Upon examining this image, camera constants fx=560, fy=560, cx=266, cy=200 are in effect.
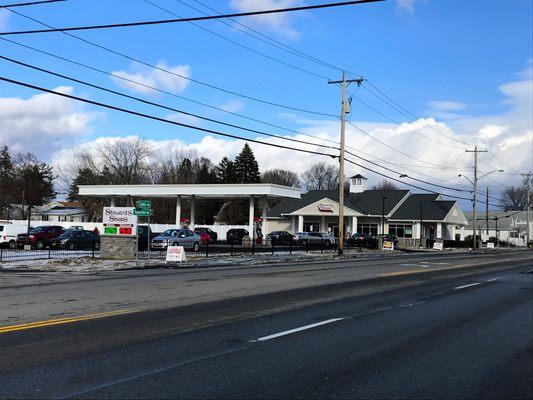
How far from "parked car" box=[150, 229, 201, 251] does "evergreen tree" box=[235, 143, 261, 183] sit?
237ft

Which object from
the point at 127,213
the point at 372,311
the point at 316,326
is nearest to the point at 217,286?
the point at 372,311

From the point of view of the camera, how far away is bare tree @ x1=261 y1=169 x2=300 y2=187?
122 metres

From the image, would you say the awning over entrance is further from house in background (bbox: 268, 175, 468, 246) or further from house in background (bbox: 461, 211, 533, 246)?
house in background (bbox: 461, 211, 533, 246)

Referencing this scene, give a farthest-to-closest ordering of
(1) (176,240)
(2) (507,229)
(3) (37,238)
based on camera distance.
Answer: (2) (507,229)
(3) (37,238)
(1) (176,240)

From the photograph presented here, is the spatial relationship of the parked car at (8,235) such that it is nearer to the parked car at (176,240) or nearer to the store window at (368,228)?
the parked car at (176,240)

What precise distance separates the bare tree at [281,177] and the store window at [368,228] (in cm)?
5031

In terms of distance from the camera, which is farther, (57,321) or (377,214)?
(377,214)

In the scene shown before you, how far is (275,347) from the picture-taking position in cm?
775

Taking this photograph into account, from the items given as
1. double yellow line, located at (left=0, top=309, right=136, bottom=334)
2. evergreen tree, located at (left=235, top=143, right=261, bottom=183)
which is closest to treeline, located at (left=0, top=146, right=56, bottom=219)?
evergreen tree, located at (left=235, top=143, right=261, bottom=183)

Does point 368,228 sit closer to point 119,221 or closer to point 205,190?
point 205,190

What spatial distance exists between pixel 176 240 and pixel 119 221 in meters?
9.07

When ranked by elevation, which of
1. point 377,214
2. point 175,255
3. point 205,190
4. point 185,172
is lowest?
point 175,255

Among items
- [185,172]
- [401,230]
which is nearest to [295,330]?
[401,230]

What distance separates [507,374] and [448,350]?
50.9 inches
